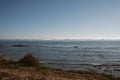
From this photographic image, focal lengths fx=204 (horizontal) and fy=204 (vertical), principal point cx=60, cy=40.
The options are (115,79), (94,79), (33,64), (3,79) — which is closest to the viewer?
(3,79)

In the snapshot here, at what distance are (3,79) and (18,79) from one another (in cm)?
96

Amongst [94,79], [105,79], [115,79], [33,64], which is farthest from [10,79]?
[33,64]

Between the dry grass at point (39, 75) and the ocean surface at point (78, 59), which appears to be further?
the ocean surface at point (78, 59)

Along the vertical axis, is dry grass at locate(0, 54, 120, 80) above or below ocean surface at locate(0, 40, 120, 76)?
above

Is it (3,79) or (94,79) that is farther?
(94,79)

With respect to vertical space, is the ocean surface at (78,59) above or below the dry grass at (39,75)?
below

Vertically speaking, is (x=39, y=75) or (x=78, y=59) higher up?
(x=39, y=75)

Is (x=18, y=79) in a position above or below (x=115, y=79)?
above

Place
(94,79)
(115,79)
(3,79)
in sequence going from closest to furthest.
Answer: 1. (3,79)
2. (94,79)
3. (115,79)

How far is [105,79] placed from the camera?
21.7 meters

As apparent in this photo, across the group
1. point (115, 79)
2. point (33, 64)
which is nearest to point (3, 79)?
point (115, 79)

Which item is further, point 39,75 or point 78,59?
point 78,59

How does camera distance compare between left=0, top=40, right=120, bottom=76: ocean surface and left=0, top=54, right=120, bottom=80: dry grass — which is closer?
left=0, top=54, right=120, bottom=80: dry grass

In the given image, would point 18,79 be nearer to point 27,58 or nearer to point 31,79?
point 31,79
